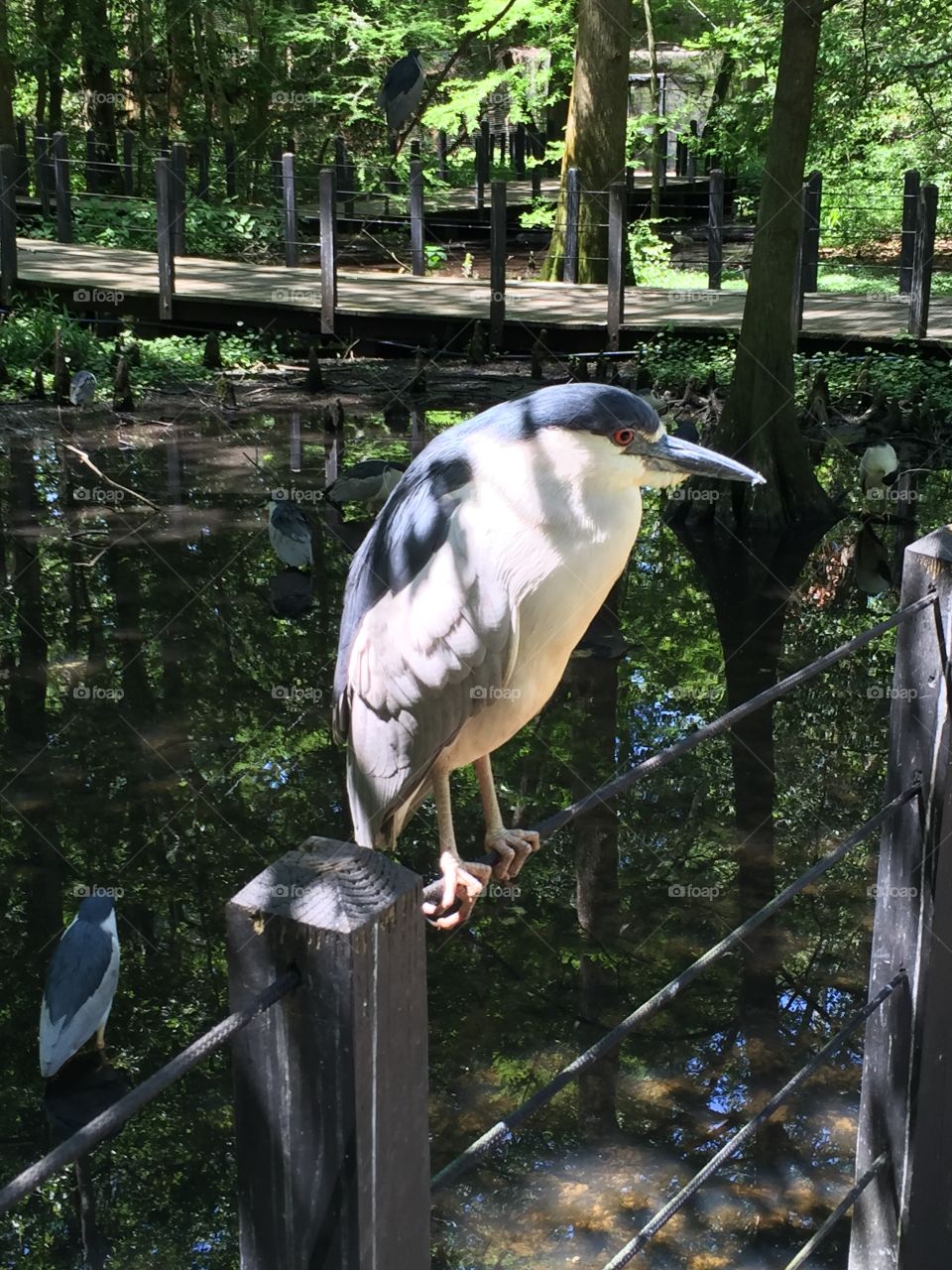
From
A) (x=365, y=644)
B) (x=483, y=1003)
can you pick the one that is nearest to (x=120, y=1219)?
(x=483, y=1003)

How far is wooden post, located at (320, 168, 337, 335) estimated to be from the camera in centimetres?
1402

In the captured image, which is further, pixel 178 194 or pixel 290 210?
pixel 290 210

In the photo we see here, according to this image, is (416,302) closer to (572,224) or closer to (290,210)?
(572,224)

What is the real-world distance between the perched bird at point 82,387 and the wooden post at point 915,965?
10.6 meters

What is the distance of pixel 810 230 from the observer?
15.2m

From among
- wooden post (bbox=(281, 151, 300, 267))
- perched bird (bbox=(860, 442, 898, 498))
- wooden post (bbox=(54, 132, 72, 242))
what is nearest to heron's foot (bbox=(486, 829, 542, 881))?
perched bird (bbox=(860, 442, 898, 498))

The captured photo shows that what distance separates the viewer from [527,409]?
2.46 meters

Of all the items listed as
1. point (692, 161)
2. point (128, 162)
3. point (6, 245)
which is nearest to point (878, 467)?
point (6, 245)

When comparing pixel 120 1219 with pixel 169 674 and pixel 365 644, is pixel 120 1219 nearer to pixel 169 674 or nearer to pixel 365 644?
pixel 365 644

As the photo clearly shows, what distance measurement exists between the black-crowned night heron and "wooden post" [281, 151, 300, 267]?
14084 mm

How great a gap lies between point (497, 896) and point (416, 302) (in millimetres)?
10419

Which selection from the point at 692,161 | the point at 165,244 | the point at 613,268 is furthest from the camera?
the point at 692,161

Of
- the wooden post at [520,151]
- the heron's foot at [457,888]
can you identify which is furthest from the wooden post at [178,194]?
the heron's foot at [457,888]

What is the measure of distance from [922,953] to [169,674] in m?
5.65
